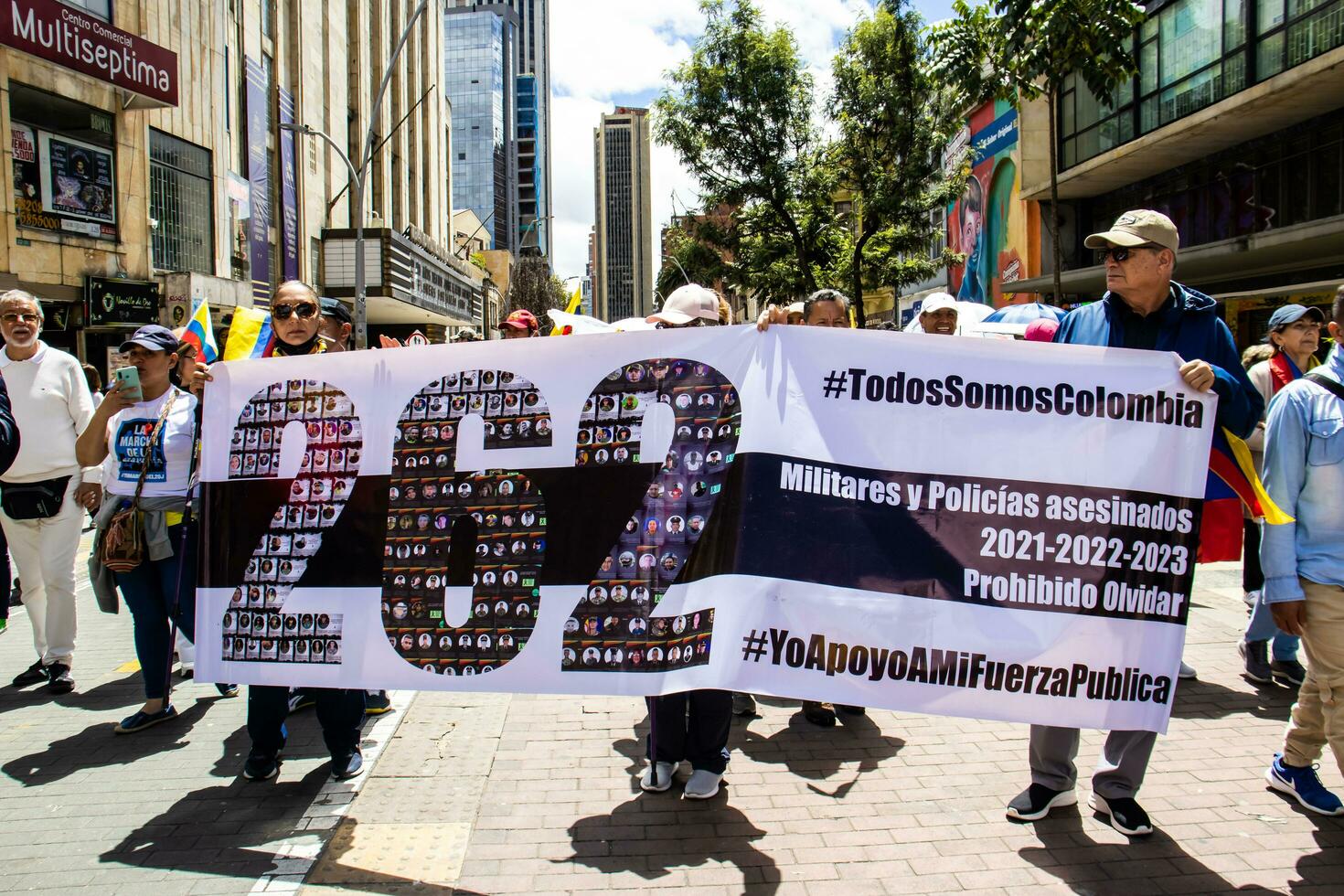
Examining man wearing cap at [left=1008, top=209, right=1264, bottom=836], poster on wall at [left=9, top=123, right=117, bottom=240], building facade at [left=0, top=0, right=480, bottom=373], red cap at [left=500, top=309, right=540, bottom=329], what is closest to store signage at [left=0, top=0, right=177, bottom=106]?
building facade at [left=0, top=0, right=480, bottom=373]

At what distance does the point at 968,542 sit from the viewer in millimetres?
3578

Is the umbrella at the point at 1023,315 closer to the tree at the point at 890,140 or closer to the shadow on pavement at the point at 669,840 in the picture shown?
the shadow on pavement at the point at 669,840

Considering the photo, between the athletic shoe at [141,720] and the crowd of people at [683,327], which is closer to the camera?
the crowd of people at [683,327]

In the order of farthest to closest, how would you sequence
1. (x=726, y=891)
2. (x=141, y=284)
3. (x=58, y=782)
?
(x=141, y=284), (x=58, y=782), (x=726, y=891)

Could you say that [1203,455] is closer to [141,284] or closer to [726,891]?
[726,891]

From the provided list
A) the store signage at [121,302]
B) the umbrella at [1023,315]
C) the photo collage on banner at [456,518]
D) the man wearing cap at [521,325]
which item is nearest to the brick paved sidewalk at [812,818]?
the photo collage on banner at [456,518]

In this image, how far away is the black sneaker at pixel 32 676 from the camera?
19.1 feet

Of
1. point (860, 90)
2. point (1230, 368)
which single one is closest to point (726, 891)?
point (1230, 368)

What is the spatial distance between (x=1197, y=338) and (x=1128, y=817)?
1.80 meters

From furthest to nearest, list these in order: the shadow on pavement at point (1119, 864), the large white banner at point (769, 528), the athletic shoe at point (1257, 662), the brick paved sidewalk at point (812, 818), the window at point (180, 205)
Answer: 1. the window at point (180, 205)
2. the athletic shoe at point (1257, 662)
3. the large white banner at point (769, 528)
4. the brick paved sidewalk at point (812, 818)
5. the shadow on pavement at point (1119, 864)

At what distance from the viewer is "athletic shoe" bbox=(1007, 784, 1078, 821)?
3.85 metres

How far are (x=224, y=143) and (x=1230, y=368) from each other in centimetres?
2520

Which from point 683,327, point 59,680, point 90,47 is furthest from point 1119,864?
point 90,47

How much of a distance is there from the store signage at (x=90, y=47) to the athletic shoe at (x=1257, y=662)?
19342 millimetres
